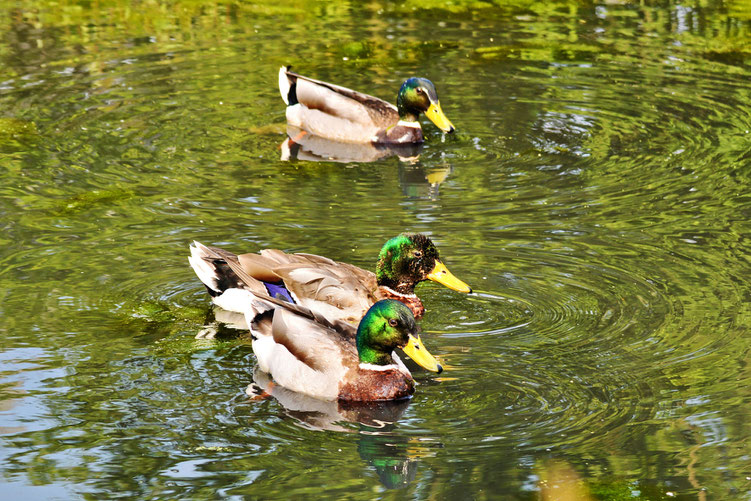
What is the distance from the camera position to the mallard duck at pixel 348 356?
24.9 feet

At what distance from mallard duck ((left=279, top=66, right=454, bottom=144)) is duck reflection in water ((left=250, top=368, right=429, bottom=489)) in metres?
5.87

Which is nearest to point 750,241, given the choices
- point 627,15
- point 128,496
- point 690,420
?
point 690,420

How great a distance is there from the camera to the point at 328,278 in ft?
28.2

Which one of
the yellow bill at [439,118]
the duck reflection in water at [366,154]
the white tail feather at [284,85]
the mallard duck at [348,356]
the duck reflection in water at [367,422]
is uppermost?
the white tail feather at [284,85]

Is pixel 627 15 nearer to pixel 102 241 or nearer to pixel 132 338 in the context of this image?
pixel 102 241

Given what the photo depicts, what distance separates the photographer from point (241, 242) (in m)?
9.96

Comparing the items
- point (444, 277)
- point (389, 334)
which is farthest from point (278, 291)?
point (389, 334)

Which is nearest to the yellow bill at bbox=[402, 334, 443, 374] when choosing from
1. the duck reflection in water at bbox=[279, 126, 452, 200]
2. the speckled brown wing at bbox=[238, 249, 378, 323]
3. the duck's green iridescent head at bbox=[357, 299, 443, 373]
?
the duck's green iridescent head at bbox=[357, 299, 443, 373]

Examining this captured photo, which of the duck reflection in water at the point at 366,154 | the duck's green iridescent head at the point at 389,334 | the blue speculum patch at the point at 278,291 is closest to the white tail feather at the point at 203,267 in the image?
the blue speculum patch at the point at 278,291

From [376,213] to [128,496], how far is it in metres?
4.85

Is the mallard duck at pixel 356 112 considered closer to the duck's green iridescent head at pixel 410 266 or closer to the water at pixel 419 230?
the water at pixel 419 230

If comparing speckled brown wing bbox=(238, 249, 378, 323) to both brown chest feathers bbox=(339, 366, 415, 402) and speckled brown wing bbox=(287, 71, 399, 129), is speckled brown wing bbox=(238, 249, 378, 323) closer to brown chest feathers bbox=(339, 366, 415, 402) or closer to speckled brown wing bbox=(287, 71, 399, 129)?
brown chest feathers bbox=(339, 366, 415, 402)

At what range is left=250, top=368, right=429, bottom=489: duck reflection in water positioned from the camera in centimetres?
658

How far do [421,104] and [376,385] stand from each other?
614cm
